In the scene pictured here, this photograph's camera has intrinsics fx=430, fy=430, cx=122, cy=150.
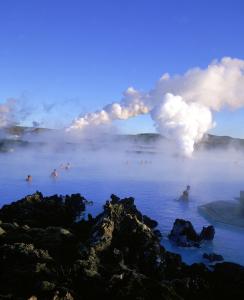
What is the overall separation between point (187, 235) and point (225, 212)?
7.06 meters

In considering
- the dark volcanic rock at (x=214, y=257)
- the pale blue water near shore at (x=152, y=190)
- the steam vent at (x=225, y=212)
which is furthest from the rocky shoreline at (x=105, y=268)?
the steam vent at (x=225, y=212)

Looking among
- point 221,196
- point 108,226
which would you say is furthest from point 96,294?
point 221,196

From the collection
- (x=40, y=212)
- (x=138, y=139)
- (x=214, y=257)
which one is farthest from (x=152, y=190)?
(x=138, y=139)

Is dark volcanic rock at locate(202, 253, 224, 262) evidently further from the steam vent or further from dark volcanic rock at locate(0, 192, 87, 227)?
dark volcanic rock at locate(0, 192, 87, 227)

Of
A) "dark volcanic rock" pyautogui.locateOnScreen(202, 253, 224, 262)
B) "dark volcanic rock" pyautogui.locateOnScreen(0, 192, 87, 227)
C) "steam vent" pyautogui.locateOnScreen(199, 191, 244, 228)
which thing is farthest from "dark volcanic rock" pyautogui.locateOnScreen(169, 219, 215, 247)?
"dark volcanic rock" pyautogui.locateOnScreen(0, 192, 87, 227)

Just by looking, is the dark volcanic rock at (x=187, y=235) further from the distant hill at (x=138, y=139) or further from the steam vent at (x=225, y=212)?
the distant hill at (x=138, y=139)

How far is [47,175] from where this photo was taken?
41.7 meters

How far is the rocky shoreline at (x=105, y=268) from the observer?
10.6 m

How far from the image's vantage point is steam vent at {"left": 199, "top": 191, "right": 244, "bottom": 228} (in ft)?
76.8

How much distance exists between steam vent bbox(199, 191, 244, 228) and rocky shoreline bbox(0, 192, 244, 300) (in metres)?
8.51

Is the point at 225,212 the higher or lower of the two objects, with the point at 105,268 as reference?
higher

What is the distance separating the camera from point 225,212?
997 inches

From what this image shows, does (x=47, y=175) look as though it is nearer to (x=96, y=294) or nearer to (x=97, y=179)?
(x=97, y=179)

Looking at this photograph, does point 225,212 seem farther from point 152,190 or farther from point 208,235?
point 152,190
